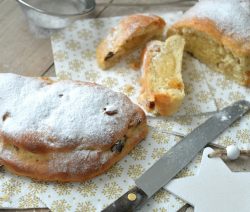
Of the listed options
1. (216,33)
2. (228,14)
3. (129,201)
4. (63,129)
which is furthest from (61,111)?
(228,14)

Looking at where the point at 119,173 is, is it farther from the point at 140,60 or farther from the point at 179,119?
the point at 140,60

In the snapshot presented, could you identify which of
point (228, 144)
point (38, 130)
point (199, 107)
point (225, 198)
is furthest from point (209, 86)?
point (38, 130)

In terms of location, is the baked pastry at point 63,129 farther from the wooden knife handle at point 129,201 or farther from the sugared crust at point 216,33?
the sugared crust at point 216,33

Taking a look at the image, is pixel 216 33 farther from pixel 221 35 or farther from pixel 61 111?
pixel 61 111

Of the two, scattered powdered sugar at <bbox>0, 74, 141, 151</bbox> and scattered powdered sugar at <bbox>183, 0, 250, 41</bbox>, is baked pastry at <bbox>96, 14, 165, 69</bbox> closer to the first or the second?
scattered powdered sugar at <bbox>183, 0, 250, 41</bbox>

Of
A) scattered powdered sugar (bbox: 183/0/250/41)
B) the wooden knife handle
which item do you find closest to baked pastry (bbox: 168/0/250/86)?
scattered powdered sugar (bbox: 183/0/250/41)
